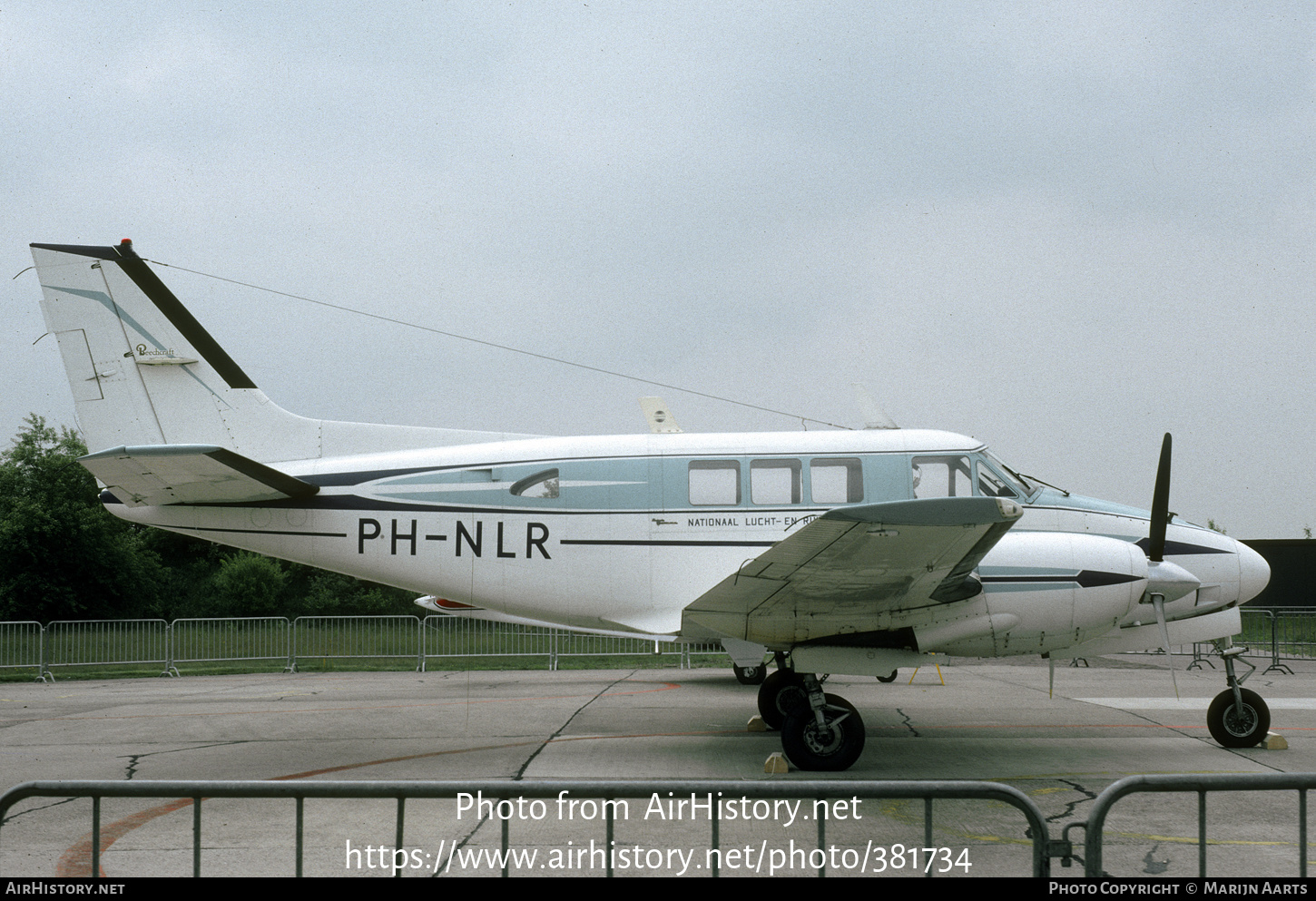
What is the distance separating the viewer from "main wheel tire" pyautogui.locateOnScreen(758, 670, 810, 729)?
37.4ft

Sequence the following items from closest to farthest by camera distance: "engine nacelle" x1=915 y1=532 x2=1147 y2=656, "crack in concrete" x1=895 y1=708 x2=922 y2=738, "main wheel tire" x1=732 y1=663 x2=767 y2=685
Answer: "engine nacelle" x1=915 y1=532 x2=1147 y2=656
"crack in concrete" x1=895 y1=708 x2=922 y2=738
"main wheel tire" x1=732 y1=663 x2=767 y2=685

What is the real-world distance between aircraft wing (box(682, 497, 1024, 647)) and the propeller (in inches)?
84.7

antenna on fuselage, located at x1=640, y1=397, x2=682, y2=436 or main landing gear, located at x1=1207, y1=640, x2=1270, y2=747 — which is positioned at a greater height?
antenna on fuselage, located at x1=640, y1=397, x2=682, y2=436

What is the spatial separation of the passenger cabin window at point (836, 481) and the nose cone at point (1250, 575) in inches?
169

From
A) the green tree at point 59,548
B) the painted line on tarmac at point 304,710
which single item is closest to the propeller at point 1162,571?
the painted line on tarmac at point 304,710

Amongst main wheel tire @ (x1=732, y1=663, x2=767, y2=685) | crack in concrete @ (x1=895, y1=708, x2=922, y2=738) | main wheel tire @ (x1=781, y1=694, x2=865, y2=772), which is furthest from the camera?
main wheel tire @ (x1=732, y1=663, x2=767, y2=685)

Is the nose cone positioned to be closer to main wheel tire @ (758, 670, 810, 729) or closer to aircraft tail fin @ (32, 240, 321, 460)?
main wheel tire @ (758, 670, 810, 729)

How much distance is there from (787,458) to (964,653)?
8.82ft

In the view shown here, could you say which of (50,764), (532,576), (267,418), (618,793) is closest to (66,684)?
(50,764)

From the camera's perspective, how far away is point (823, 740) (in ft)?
29.2

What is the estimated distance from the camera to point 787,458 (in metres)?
10.1

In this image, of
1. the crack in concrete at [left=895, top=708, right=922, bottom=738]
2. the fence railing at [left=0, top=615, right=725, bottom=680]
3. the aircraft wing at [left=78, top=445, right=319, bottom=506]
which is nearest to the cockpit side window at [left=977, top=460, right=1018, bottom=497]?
the crack in concrete at [left=895, top=708, right=922, bottom=738]

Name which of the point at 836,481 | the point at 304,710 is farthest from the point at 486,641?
the point at 836,481
